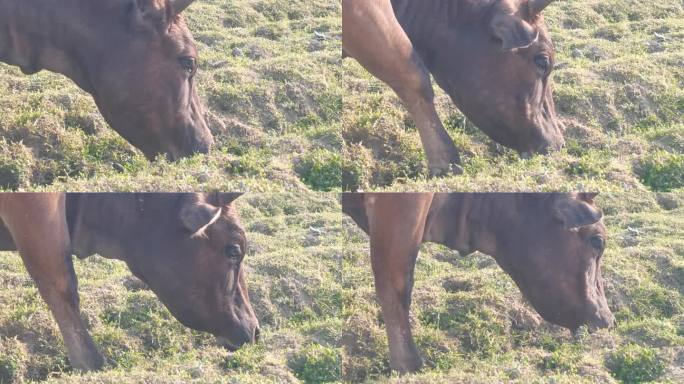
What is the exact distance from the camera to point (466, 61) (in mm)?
9234

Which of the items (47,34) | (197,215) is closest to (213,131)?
(197,215)

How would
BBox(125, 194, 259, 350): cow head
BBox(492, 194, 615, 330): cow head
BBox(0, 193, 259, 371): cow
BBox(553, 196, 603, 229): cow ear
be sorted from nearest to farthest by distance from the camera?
BBox(0, 193, 259, 371): cow < BBox(125, 194, 259, 350): cow head < BBox(553, 196, 603, 229): cow ear < BBox(492, 194, 615, 330): cow head

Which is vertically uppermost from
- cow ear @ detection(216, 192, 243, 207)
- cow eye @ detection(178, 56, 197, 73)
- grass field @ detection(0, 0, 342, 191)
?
cow eye @ detection(178, 56, 197, 73)

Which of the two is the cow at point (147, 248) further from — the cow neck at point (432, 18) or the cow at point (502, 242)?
the cow neck at point (432, 18)

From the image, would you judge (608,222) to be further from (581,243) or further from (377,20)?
(377,20)

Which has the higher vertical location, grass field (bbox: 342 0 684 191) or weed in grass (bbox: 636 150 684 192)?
grass field (bbox: 342 0 684 191)

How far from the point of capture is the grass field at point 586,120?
29.9 ft

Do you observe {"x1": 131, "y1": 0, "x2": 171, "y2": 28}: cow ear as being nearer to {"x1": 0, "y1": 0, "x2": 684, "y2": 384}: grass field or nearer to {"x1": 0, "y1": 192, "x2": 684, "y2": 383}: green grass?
{"x1": 0, "y1": 0, "x2": 684, "y2": 384}: grass field

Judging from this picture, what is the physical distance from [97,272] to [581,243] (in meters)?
2.89

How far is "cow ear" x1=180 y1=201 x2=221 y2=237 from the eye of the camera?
9.42m

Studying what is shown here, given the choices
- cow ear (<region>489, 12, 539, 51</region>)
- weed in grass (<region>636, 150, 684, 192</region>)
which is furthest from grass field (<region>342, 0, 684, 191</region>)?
cow ear (<region>489, 12, 539, 51</region>)

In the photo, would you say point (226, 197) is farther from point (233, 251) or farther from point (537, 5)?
point (537, 5)

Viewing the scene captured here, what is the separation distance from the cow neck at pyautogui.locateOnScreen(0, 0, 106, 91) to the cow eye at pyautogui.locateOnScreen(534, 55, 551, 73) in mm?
2519

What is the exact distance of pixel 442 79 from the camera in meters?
9.22
